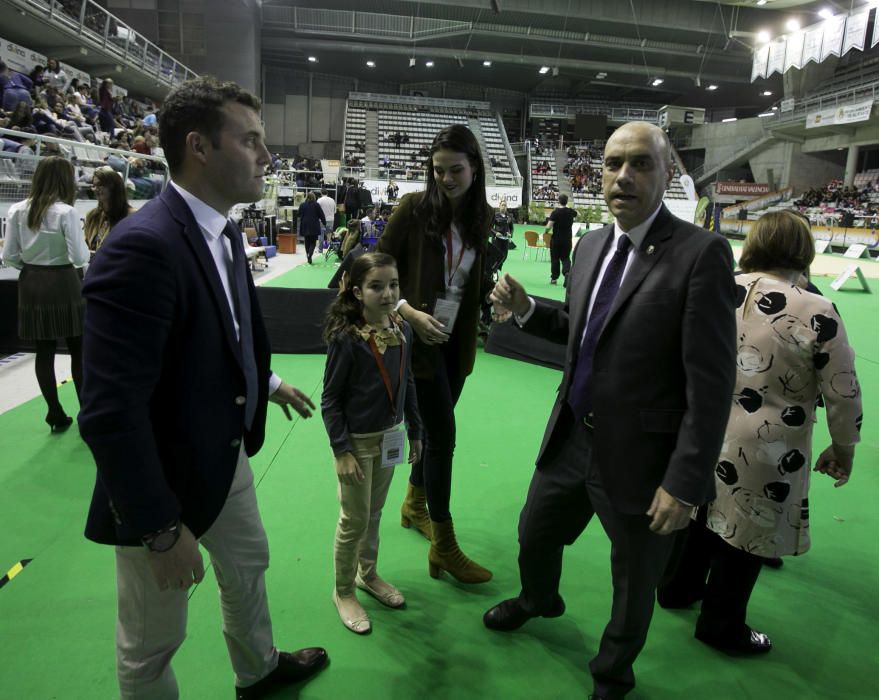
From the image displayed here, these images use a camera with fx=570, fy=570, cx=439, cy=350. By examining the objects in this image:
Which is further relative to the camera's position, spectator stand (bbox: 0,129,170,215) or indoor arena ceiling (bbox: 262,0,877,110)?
indoor arena ceiling (bbox: 262,0,877,110)

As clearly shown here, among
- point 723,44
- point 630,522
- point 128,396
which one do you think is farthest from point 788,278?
point 723,44

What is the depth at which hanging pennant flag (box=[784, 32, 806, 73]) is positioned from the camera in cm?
2420

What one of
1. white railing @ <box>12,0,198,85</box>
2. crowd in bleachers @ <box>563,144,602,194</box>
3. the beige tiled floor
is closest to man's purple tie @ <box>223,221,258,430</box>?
the beige tiled floor

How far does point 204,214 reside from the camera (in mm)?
1292

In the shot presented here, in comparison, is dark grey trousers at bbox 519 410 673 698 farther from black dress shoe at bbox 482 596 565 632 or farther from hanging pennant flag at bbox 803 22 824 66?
hanging pennant flag at bbox 803 22 824 66

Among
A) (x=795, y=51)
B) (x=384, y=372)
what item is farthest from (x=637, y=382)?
(x=795, y=51)

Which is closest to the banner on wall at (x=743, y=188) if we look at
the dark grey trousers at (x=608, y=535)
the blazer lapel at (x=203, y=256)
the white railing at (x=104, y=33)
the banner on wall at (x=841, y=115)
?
the banner on wall at (x=841, y=115)

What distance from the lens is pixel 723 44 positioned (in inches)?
1107

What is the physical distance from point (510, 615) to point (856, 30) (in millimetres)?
28136

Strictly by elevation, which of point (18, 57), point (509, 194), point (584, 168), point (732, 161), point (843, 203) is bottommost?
point (509, 194)

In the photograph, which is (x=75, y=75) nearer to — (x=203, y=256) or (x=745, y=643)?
(x=203, y=256)

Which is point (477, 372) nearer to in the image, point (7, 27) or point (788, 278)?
point (788, 278)

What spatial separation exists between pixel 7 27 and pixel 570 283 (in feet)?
67.6

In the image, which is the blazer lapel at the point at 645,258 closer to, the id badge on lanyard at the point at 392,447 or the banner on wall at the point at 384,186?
the id badge on lanyard at the point at 392,447
